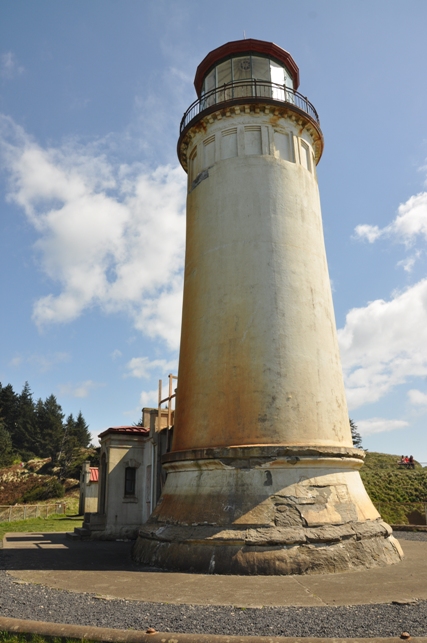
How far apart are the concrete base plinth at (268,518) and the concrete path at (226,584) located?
0.39 meters

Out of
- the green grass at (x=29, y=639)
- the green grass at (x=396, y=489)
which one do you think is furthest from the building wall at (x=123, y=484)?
the green grass at (x=29, y=639)

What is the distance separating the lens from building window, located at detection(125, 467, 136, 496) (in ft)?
62.1

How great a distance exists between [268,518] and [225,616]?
12.2 ft

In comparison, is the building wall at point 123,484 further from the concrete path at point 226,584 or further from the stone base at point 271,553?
the stone base at point 271,553

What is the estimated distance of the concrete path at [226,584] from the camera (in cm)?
711

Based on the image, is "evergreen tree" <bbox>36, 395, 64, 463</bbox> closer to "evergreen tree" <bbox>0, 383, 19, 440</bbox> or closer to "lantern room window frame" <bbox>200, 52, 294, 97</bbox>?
"evergreen tree" <bbox>0, 383, 19, 440</bbox>

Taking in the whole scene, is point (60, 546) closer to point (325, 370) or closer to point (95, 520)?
point (95, 520)

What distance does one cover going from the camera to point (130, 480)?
19031mm

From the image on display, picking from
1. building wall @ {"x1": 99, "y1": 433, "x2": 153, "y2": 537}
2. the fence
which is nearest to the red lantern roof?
building wall @ {"x1": 99, "y1": 433, "x2": 153, "y2": 537}

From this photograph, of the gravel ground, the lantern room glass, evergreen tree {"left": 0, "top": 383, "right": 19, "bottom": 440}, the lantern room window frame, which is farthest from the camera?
evergreen tree {"left": 0, "top": 383, "right": 19, "bottom": 440}

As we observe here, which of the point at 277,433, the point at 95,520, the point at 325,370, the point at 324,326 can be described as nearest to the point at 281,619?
the point at 277,433

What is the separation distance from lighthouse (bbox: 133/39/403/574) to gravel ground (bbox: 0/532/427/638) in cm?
295

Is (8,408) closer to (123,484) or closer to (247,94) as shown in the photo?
(123,484)

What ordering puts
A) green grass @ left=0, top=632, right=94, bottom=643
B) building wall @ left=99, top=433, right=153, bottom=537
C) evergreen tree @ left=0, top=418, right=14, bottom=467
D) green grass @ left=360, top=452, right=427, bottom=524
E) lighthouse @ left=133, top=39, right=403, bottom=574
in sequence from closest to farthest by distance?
green grass @ left=0, top=632, right=94, bottom=643 → lighthouse @ left=133, top=39, right=403, bottom=574 → building wall @ left=99, top=433, right=153, bottom=537 → green grass @ left=360, top=452, right=427, bottom=524 → evergreen tree @ left=0, top=418, right=14, bottom=467
